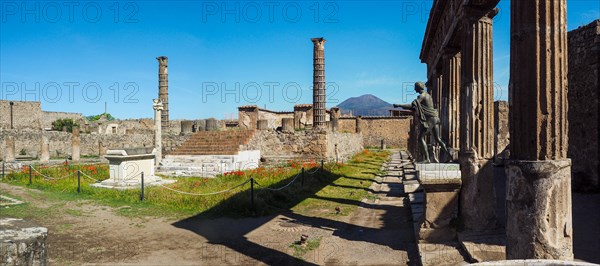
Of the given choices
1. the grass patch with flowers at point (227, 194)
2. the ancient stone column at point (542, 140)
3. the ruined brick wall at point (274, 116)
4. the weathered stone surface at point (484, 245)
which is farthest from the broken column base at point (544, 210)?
the ruined brick wall at point (274, 116)

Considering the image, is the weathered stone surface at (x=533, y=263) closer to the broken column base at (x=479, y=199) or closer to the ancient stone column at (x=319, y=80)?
the broken column base at (x=479, y=199)

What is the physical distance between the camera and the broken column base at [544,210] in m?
3.39

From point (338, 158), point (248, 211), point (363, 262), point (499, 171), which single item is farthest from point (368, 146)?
point (363, 262)

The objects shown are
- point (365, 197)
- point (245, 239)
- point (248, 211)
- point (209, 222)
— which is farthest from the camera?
point (365, 197)

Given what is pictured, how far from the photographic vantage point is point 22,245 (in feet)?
8.71

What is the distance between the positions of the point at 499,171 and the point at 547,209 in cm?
1184

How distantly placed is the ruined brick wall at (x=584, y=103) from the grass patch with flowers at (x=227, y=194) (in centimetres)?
549

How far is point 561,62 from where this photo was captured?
11.4 ft

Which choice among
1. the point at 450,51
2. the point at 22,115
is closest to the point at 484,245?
the point at 450,51

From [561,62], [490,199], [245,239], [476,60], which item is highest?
[476,60]

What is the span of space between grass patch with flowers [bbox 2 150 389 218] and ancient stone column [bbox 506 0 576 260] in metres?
5.84

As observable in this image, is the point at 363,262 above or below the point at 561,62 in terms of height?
below

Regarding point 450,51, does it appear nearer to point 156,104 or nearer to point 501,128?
point 501,128

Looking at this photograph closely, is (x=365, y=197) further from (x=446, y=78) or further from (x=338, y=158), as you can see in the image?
(x=338, y=158)
